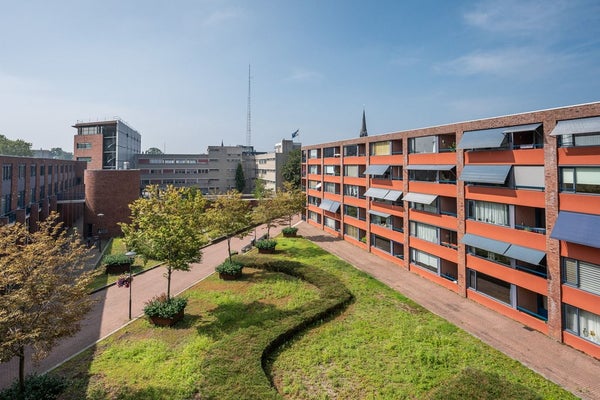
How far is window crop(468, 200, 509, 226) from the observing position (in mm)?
24328

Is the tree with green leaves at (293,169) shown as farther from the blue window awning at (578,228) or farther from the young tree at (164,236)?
the blue window awning at (578,228)

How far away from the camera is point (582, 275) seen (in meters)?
19.1

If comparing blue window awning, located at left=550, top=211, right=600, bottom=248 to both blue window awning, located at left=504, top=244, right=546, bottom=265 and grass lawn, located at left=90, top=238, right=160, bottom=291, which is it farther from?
grass lawn, located at left=90, top=238, right=160, bottom=291

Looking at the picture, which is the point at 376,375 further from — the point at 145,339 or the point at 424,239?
Result: the point at 424,239

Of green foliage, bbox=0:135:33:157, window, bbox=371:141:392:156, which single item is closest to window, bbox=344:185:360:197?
window, bbox=371:141:392:156

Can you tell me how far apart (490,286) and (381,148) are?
2014 cm

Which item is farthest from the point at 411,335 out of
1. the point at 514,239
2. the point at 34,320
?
the point at 34,320

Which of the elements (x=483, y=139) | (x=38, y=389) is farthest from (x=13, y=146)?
(x=483, y=139)

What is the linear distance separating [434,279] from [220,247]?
27.6 meters

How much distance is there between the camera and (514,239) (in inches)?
913

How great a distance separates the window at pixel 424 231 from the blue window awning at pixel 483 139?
866cm

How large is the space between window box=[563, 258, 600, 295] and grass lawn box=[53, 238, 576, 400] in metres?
6.24

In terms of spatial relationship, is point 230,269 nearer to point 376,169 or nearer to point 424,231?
point 424,231

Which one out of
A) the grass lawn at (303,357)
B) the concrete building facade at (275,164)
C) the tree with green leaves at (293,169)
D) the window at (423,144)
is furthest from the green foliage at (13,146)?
the window at (423,144)
